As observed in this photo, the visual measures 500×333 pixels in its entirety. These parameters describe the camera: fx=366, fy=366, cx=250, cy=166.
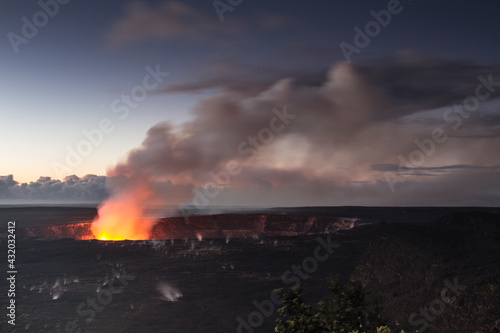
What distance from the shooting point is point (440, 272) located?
349 inches

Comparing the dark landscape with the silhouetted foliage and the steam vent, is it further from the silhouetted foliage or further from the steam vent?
the steam vent

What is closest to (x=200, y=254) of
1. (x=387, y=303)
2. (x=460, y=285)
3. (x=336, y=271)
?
(x=336, y=271)

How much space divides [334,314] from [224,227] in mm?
43081

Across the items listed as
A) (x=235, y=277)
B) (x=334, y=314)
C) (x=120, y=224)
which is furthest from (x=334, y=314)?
(x=120, y=224)

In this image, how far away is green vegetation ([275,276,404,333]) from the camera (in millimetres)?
6070

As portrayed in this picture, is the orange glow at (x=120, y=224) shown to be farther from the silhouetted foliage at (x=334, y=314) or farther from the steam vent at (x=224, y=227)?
the silhouetted foliage at (x=334, y=314)

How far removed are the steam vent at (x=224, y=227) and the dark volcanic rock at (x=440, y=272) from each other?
3300 centimetres

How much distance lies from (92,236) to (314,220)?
92.2ft

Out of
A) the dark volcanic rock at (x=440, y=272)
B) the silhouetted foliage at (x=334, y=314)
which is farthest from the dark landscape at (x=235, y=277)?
the silhouetted foliage at (x=334, y=314)

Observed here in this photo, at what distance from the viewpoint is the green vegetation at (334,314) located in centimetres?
607

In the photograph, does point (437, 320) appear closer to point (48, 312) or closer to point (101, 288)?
point (48, 312)

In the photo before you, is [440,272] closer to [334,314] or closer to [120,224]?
[334,314]

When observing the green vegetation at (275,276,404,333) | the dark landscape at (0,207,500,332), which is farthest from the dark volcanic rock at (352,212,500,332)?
the green vegetation at (275,276,404,333)

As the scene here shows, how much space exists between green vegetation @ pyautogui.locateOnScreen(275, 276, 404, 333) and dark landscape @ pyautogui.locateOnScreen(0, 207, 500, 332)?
188 cm
